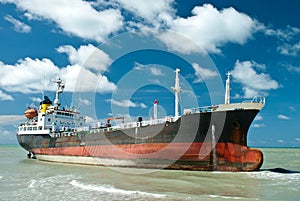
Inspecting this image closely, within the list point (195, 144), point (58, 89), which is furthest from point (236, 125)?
point (58, 89)

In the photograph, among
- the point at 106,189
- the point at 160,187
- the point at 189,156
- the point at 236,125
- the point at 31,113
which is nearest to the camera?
the point at 106,189

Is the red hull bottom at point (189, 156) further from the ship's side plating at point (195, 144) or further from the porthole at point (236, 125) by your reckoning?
the porthole at point (236, 125)

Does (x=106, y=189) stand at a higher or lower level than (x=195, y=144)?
lower

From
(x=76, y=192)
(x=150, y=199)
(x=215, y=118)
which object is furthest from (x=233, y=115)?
(x=76, y=192)

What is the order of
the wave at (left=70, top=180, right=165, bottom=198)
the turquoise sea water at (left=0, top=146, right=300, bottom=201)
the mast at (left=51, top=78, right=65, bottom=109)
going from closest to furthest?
the turquoise sea water at (left=0, top=146, right=300, bottom=201), the wave at (left=70, top=180, right=165, bottom=198), the mast at (left=51, top=78, right=65, bottom=109)

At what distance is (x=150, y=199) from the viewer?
11430 millimetres

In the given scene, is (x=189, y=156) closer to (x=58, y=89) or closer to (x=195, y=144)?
(x=195, y=144)

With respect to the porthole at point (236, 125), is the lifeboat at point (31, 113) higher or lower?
higher

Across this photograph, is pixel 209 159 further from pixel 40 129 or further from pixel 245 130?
pixel 40 129

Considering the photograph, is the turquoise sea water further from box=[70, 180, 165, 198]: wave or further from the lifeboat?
the lifeboat

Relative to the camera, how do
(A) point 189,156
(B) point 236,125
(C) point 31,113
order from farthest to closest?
(C) point 31,113 → (A) point 189,156 → (B) point 236,125

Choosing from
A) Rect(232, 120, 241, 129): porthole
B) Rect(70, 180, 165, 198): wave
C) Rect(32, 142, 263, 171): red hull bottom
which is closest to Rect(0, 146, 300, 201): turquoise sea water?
Rect(70, 180, 165, 198): wave

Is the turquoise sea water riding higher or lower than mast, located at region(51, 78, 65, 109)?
lower

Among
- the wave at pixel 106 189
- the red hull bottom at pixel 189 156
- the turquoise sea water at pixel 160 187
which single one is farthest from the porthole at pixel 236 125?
the wave at pixel 106 189
